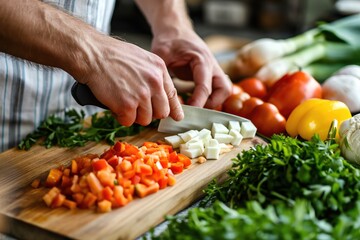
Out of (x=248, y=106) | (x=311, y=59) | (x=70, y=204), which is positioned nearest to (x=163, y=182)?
(x=70, y=204)

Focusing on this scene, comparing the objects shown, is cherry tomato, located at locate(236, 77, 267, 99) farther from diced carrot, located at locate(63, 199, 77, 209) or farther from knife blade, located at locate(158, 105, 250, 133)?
diced carrot, located at locate(63, 199, 77, 209)

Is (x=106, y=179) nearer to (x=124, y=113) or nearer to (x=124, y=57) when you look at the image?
(x=124, y=113)

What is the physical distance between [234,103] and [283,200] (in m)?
0.77

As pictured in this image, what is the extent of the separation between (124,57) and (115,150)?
246 mm

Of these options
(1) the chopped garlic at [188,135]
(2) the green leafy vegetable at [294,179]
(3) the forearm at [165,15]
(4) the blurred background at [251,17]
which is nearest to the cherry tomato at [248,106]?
(1) the chopped garlic at [188,135]

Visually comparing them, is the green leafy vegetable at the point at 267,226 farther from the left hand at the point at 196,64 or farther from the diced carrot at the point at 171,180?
the left hand at the point at 196,64

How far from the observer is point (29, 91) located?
1.83 meters

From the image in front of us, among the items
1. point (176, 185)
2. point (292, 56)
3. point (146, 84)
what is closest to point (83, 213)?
point (176, 185)

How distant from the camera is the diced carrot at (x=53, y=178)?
1389mm

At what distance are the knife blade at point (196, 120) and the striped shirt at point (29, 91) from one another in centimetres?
40

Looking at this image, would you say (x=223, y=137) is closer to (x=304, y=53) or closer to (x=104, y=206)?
(x=104, y=206)

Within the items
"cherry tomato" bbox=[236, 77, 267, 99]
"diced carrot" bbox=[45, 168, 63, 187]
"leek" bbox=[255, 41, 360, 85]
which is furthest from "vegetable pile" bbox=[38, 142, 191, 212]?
"leek" bbox=[255, 41, 360, 85]

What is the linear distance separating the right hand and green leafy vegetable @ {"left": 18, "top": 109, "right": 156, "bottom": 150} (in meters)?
0.25

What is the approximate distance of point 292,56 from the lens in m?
2.38
